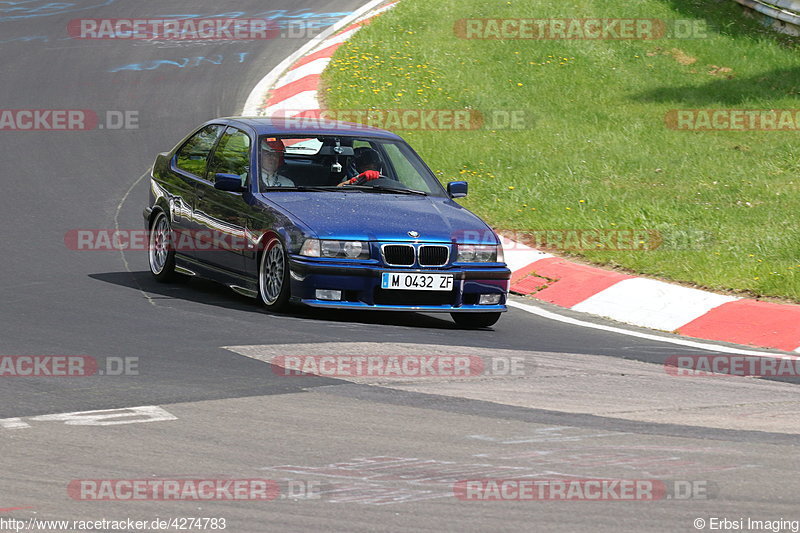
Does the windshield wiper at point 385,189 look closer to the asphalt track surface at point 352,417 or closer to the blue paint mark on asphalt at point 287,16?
the asphalt track surface at point 352,417

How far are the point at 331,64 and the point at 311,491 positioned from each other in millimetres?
15315

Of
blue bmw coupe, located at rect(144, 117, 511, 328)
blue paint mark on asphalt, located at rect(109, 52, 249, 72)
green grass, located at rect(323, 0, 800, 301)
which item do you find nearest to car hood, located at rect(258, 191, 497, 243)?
blue bmw coupe, located at rect(144, 117, 511, 328)

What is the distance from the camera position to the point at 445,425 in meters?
6.54

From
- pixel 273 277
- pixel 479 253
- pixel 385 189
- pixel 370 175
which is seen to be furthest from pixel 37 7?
pixel 479 253

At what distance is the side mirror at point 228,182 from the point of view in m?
10.4

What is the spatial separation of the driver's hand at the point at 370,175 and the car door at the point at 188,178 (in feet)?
4.76

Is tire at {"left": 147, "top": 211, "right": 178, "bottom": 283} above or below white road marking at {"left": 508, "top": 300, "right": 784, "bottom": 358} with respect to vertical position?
above

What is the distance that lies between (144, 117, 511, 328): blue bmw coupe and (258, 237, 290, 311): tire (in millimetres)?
11

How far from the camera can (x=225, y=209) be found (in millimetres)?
10617

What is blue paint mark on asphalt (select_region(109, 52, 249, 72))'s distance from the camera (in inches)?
820

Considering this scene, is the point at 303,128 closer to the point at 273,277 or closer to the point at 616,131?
the point at 273,277

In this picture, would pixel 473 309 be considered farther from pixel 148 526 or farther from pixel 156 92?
pixel 156 92

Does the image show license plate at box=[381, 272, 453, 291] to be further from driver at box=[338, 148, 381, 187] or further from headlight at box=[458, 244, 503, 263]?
driver at box=[338, 148, 381, 187]

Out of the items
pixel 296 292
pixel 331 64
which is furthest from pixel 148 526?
pixel 331 64
